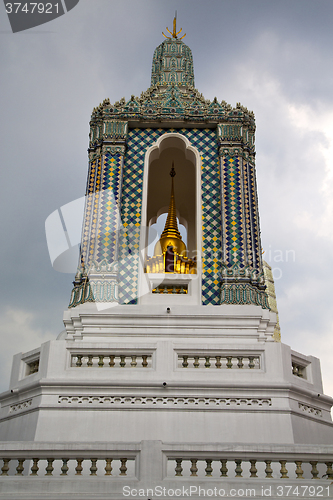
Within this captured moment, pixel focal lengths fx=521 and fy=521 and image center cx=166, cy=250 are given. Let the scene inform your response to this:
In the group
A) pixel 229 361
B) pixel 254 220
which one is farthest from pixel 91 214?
pixel 229 361

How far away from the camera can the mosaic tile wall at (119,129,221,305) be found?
11781 mm

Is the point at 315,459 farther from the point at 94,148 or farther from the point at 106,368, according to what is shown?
the point at 94,148

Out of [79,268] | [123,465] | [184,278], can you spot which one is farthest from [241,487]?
[79,268]

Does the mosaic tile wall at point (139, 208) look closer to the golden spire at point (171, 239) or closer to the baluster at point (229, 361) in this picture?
the golden spire at point (171, 239)

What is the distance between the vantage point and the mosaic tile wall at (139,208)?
11.8m

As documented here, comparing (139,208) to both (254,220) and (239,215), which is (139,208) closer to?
(239,215)

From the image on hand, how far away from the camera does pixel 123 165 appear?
520 inches

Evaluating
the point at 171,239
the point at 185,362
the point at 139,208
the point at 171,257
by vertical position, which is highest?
the point at 171,239

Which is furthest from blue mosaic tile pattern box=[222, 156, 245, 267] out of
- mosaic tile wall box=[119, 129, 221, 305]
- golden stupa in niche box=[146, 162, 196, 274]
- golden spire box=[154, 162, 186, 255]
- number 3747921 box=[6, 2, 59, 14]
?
number 3747921 box=[6, 2, 59, 14]

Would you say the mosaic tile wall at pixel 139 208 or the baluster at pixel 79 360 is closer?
the baluster at pixel 79 360

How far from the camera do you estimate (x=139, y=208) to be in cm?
1270

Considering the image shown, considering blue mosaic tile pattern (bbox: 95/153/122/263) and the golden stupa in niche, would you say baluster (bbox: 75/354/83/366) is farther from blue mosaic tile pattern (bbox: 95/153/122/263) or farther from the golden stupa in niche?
the golden stupa in niche

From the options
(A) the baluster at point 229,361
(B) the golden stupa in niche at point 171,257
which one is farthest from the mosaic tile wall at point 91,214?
(A) the baluster at point 229,361

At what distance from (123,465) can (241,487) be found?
1414 millimetres
